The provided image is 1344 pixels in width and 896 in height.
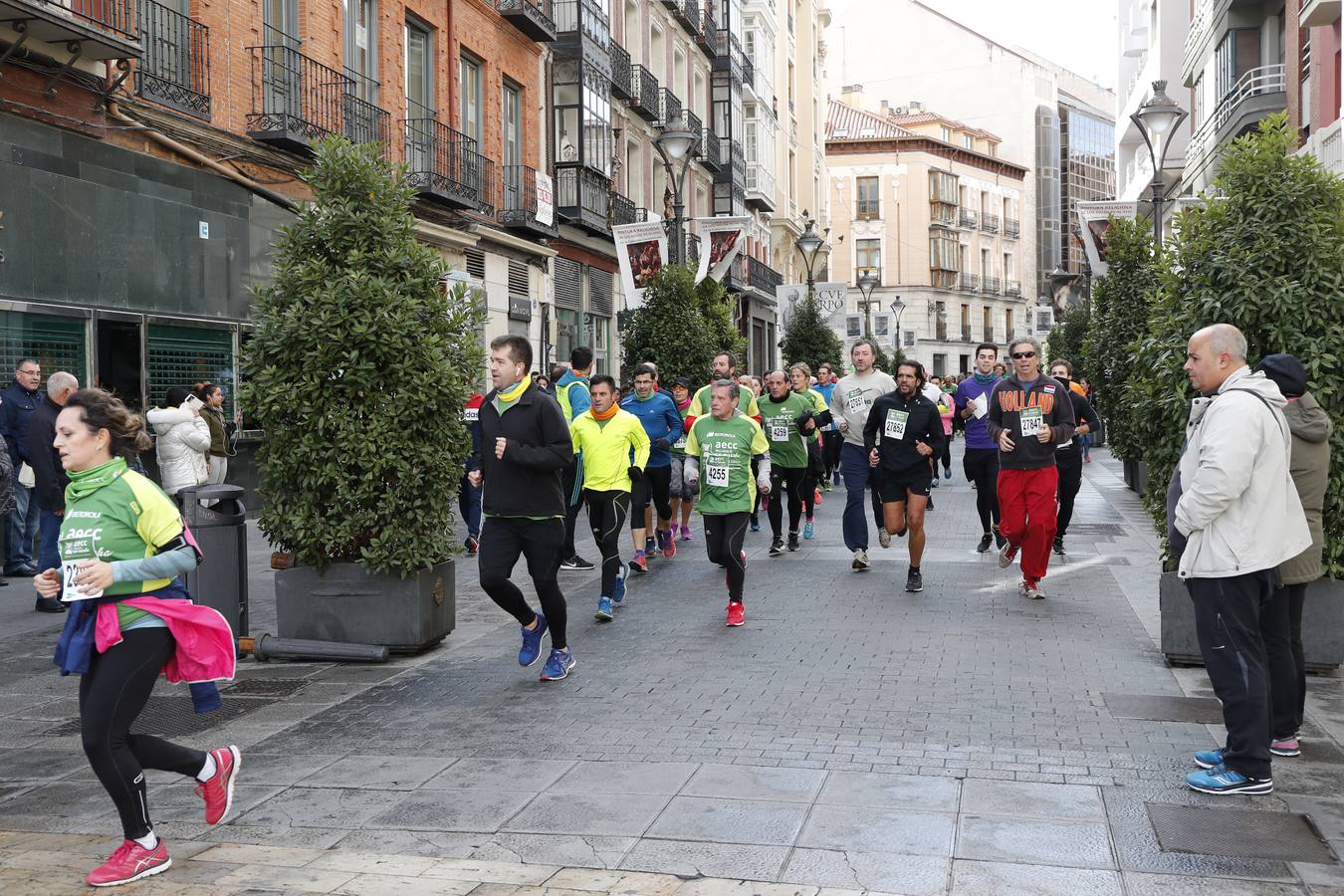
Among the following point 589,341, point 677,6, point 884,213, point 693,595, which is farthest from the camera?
point 884,213

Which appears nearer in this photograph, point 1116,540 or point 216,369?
point 1116,540

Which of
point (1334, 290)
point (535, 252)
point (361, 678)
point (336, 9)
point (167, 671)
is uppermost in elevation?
point (336, 9)

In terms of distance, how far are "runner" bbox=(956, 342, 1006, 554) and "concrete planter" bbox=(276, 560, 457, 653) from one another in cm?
657

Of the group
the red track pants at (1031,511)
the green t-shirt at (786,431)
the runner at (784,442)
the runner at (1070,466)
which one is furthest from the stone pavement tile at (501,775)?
the green t-shirt at (786,431)

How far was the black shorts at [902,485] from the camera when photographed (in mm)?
10930

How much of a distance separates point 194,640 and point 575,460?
22.7 feet

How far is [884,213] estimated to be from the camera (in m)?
80.8

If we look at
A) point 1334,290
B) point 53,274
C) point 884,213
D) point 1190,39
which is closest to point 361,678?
point 1334,290

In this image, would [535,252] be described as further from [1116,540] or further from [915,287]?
[915,287]

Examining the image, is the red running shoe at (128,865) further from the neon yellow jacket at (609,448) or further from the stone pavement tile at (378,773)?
the neon yellow jacket at (609,448)

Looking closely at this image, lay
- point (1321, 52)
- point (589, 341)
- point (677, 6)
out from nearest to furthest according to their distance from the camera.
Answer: point (1321, 52)
point (589, 341)
point (677, 6)

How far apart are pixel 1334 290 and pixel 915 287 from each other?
75720mm

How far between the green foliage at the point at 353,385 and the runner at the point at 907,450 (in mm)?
4008

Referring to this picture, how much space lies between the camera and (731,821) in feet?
16.1
